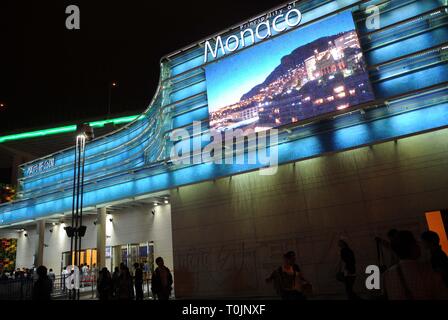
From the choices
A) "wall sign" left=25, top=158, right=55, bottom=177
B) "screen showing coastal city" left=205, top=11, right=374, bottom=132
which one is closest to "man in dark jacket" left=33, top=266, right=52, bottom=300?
"screen showing coastal city" left=205, top=11, right=374, bottom=132

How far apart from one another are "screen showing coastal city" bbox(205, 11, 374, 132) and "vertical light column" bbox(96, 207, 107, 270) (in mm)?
9902

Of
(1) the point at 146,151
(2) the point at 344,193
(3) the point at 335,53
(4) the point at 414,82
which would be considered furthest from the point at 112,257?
(4) the point at 414,82

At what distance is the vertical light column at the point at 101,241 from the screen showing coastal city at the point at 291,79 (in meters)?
9.90

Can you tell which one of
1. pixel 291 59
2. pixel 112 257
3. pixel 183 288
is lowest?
pixel 183 288

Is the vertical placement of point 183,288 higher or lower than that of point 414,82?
lower

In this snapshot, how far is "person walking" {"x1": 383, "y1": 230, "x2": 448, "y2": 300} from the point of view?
3146mm

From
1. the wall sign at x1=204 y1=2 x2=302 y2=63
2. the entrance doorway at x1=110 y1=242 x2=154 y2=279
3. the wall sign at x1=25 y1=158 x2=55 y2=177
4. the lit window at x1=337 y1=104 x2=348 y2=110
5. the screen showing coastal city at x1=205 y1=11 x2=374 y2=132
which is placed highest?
the wall sign at x1=204 y1=2 x2=302 y2=63

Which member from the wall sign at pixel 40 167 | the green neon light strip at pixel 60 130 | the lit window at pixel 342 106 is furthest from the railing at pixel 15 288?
the green neon light strip at pixel 60 130

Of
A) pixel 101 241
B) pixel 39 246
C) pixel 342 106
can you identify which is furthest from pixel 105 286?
pixel 39 246

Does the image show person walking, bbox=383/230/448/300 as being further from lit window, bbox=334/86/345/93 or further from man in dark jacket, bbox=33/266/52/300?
lit window, bbox=334/86/345/93

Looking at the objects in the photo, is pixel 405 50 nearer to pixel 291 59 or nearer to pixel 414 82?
pixel 414 82
